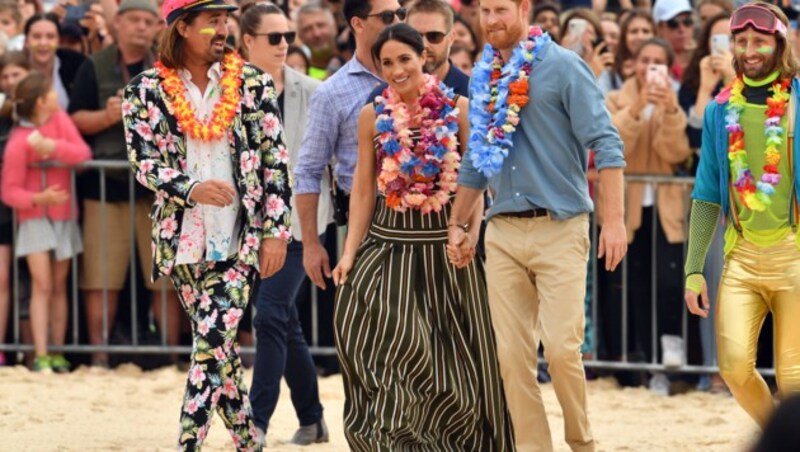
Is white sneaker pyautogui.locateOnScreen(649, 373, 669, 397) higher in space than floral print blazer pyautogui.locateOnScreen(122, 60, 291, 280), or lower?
lower

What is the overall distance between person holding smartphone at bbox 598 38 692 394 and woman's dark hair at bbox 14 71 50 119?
3648 millimetres

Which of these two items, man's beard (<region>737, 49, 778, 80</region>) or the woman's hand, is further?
the woman's hand

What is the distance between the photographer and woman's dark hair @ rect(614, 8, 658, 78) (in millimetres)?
10880

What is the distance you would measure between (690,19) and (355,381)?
579 cm

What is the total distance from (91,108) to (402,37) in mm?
4269

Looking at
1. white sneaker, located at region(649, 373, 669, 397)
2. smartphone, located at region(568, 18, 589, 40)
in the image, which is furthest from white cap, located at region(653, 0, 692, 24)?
white sneaker, located at region(649, 373, 669, 397)

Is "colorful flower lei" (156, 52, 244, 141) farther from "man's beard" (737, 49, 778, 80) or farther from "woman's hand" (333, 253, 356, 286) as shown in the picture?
"man's beard" (737, 49, 778, 80)

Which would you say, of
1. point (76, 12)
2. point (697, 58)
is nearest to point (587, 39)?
point (697, 58)

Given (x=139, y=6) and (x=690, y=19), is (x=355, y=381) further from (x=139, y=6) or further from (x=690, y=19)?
(x=690, y=19)

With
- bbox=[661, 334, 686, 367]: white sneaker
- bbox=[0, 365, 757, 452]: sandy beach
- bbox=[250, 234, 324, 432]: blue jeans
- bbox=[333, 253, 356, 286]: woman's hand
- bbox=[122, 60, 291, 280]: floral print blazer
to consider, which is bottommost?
bbox=[0, 365, 757, 452]: sandy beach

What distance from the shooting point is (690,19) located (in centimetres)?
1172

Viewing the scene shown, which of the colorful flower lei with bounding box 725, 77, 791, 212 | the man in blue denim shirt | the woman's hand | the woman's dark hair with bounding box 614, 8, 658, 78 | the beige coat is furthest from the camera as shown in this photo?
the woman's dark hair with bounding box 614, 8, 658, 78

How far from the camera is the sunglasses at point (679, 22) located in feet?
38.4

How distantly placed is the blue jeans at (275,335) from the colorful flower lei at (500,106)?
5.26 feet
